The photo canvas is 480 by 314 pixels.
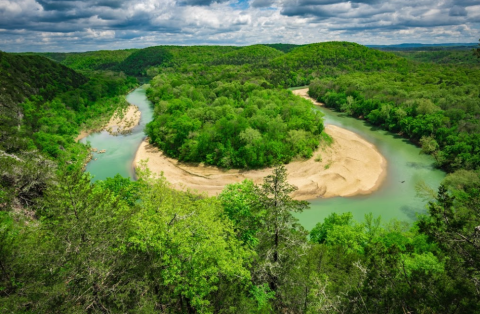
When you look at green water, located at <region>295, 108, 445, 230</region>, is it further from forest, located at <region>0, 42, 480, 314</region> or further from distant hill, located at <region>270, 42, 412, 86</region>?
distant hill, located at <region>270, 42, 412, 86</region>

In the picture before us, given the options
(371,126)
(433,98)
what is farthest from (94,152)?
(433,98)

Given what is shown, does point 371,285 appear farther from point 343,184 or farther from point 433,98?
point 433,98

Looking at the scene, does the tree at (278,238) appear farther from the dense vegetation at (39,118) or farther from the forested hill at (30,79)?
the forested hill at (30,79)

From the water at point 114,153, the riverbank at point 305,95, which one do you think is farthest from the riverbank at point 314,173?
the riverbank at point 305,95

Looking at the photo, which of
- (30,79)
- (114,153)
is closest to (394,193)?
(114,153)

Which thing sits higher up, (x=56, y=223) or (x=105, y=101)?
(x=56, y=223)

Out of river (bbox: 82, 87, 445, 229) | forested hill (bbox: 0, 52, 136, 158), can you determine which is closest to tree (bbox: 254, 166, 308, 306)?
river (bbox: 82, 87, 445, 229)
